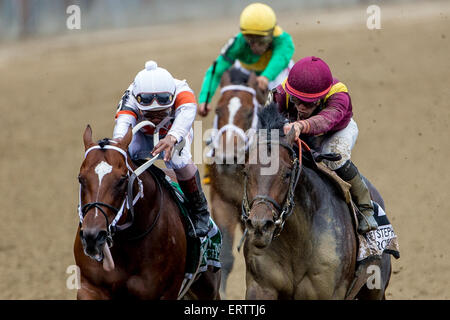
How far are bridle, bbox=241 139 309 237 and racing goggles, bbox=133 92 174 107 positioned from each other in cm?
89

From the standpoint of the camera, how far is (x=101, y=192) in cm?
497

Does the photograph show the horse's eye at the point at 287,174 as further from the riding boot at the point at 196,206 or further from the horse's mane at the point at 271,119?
the riding boot at the point at 196,206

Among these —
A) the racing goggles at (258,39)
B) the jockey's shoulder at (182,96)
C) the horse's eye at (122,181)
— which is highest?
the racing goggles at (258,39)

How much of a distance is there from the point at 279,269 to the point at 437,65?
42.9 ft

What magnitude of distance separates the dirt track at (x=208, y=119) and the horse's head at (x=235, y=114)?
3.64 feet

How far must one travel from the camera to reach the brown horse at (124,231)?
4.96 meters

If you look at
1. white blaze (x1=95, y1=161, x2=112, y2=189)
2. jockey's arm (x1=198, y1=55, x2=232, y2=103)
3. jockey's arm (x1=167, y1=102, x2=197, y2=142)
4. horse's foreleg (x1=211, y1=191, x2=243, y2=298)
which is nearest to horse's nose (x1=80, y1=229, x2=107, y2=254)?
white blaze (x1=95, y1=161, x2=112, y2=189)

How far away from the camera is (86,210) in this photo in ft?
16.2

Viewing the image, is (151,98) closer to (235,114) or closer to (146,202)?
(146,202)

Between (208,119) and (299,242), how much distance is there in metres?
10.6

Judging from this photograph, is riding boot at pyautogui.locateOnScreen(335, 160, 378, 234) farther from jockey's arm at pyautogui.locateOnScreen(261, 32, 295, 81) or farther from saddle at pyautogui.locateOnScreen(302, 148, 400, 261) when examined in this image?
jockey's arm at pyautogui.locateOnScreen(261, 32, 295, 81)

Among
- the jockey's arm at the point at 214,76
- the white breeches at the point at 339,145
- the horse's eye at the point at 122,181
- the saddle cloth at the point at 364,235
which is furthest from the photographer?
the jockey's arm at the point at 214,76

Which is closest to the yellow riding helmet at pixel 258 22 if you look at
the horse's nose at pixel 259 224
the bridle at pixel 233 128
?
the bridle at pixel 233 128

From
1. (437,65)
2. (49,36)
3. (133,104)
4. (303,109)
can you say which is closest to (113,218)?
(133,104)
